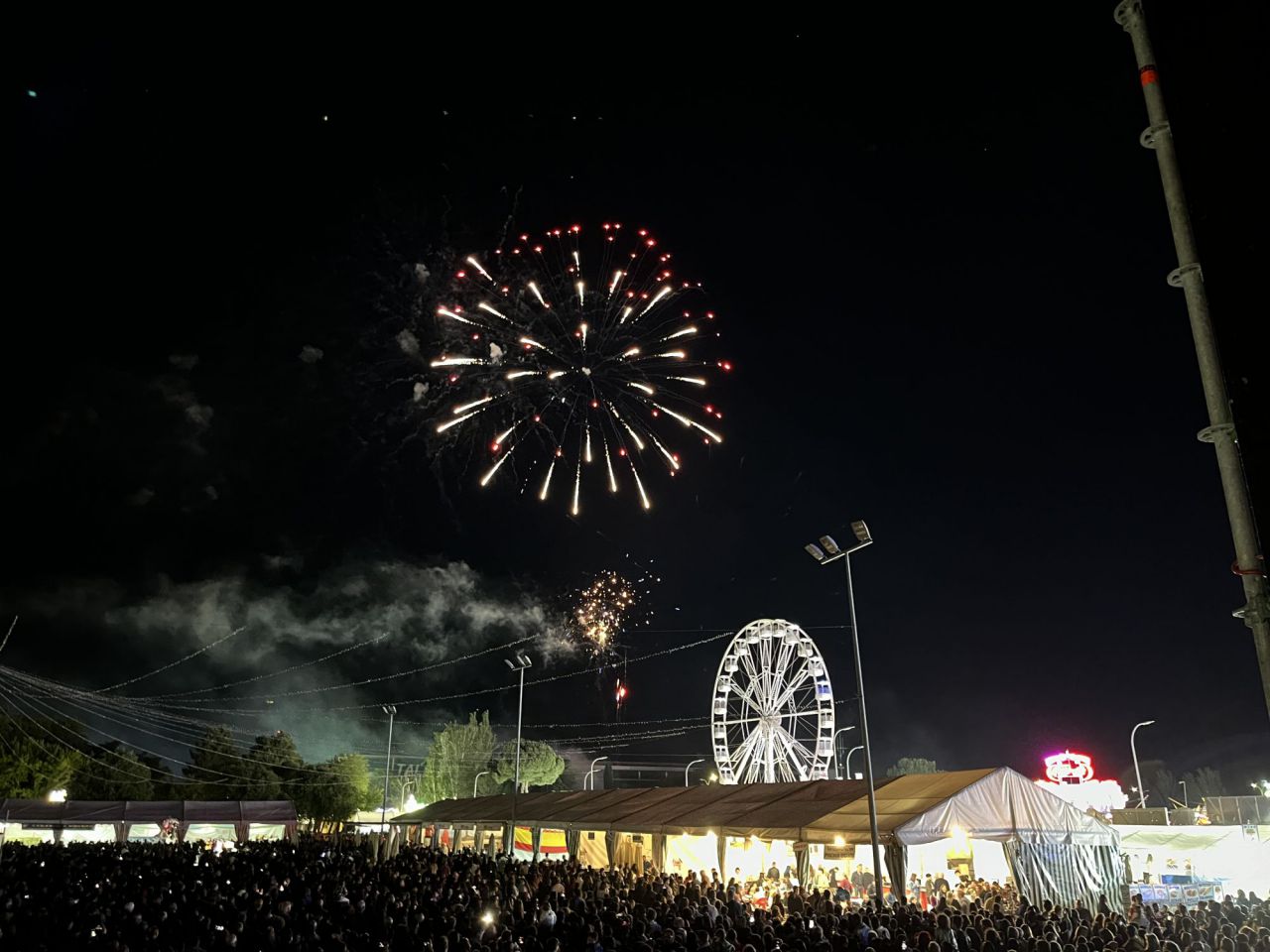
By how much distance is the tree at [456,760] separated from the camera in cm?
9350

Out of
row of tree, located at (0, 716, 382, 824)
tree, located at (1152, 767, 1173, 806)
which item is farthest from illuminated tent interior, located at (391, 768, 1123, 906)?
tree, located at (1152, 767, 1173, 806)

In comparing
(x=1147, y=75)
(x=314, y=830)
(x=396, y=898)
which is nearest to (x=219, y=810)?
(x=314, y=830)

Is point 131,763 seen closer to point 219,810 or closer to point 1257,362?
point 219,810

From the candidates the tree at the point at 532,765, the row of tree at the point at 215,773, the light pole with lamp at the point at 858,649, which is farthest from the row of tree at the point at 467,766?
the light pole with lamp at the point at 858,649

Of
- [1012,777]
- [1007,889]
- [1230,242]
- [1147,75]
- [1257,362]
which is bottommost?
[1007,889]

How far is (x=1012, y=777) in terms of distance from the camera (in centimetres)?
2172

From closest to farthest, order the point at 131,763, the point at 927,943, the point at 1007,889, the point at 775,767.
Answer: the point at 927,943
the point at 1007,889
the point at 775,767
the point at 131,763

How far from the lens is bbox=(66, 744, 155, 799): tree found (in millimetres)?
78000

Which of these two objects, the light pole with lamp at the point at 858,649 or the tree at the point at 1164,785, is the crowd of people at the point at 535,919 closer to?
the light pole with lamp at the point at 858,649

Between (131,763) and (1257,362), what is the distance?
96.6 metres

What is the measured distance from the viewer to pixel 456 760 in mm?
94375

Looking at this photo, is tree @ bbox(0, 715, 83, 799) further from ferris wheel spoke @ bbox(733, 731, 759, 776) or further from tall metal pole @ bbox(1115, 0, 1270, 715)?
tall metal pole @ bbox(1115, 0, 1270, 715)

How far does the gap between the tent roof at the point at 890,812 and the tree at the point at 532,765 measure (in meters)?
74.5

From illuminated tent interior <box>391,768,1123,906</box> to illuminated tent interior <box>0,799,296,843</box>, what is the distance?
1244 inches
